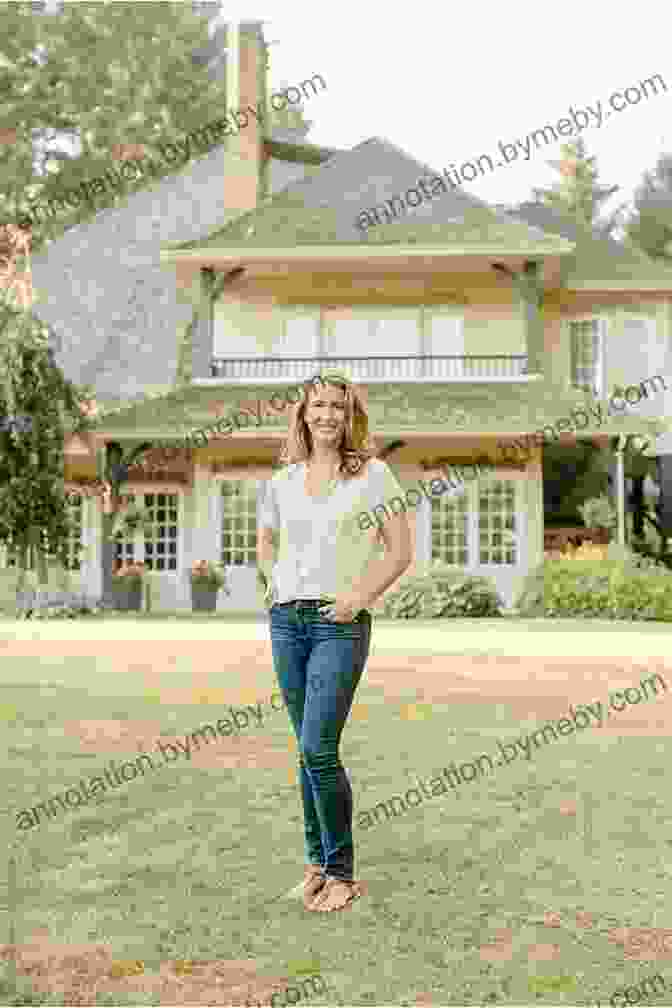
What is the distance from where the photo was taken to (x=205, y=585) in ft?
73.5

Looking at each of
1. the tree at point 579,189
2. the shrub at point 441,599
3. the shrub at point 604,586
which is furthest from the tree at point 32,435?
the tree at point 579,189

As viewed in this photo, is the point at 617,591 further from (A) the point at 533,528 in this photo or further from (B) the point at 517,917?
(B) the point at 517,917

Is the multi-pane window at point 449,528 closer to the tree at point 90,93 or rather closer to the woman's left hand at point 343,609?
the woman's left hand at point 343,609

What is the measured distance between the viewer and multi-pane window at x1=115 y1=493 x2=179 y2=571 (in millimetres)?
24078

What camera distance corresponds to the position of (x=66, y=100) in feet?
142

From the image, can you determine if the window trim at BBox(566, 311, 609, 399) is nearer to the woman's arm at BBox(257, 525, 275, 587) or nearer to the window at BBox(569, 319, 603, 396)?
the window at BBox(569, 319, 603, 396)

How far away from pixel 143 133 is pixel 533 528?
2629 cm

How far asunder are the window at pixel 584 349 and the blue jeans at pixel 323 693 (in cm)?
2212

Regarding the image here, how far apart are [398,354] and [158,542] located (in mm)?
5836

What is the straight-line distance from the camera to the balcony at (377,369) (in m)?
23.6

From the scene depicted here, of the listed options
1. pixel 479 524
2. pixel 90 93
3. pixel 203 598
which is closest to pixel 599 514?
pixel 479 524

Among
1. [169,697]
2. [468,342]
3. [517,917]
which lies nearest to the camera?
[517,917]

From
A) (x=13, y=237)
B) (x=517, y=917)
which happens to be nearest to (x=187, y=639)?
(x=13, y=237)

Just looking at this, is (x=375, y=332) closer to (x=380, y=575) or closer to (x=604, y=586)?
(x=604, y=586)
